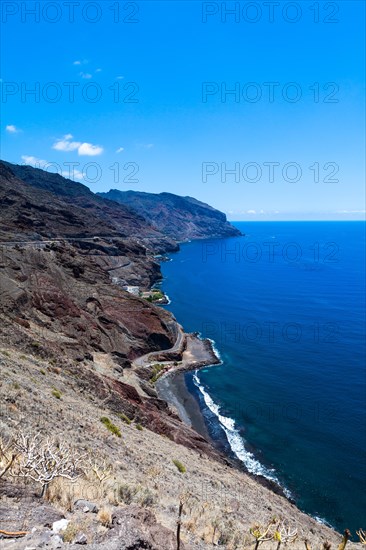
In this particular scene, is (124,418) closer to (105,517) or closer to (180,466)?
(180,466)

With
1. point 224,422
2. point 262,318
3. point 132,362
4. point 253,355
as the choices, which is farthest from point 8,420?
point 262,318

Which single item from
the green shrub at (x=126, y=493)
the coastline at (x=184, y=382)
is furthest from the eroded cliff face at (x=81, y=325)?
the green shrub at (x=126, y=493)

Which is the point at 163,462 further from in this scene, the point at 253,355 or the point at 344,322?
the point at 344,322

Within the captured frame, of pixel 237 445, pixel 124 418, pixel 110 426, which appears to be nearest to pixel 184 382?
pixel 237 445

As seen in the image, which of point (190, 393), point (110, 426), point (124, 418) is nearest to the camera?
point (110, 426)

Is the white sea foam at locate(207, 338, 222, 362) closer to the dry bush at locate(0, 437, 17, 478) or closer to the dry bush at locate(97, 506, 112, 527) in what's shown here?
the dry bush at locate(0, 437, 17, 478)

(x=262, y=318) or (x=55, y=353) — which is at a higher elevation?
→ (x=55, y=353)
